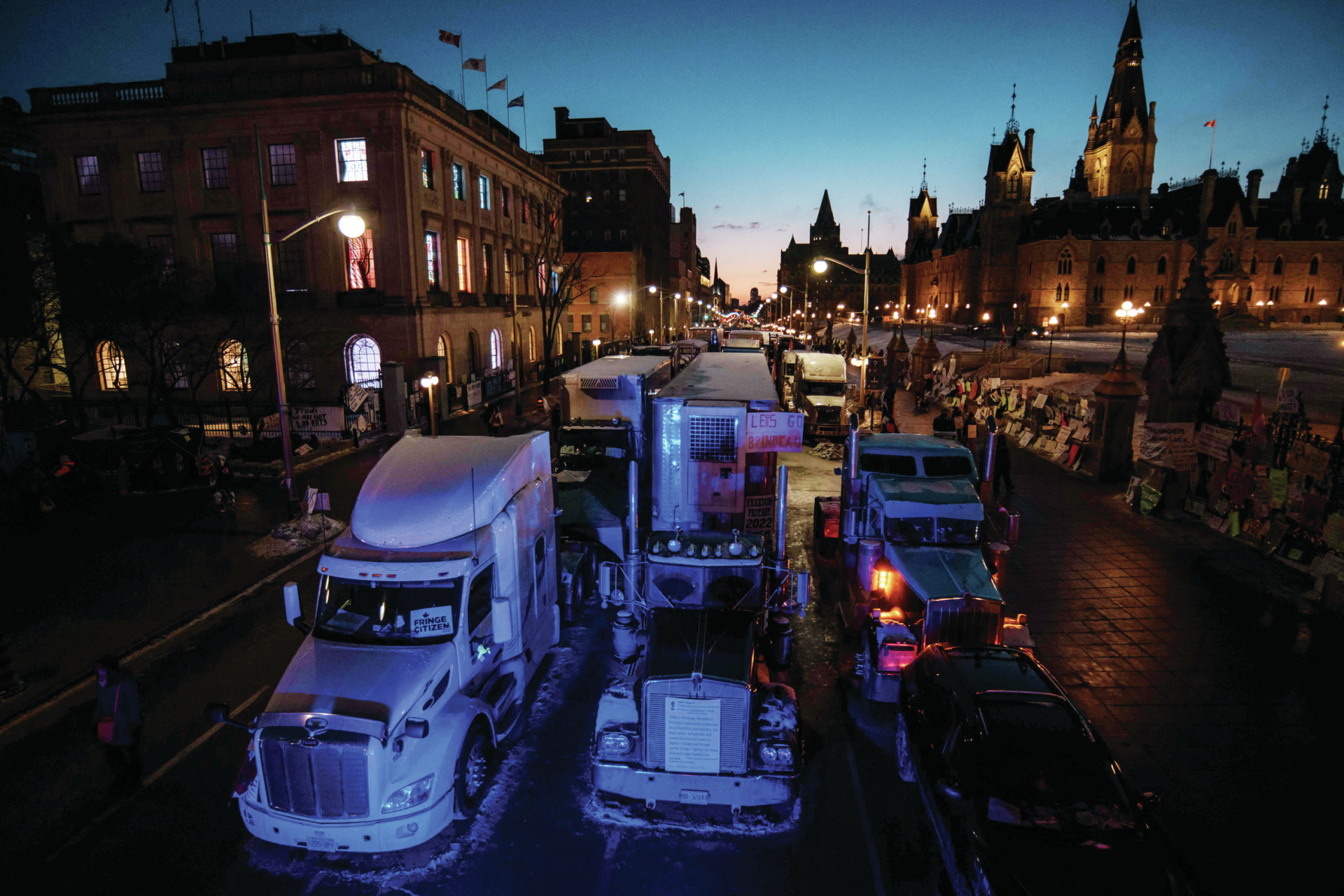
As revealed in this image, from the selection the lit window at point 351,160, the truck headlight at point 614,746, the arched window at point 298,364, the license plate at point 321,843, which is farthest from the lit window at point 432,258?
the license plate at point 321,843

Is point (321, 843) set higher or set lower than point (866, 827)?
higher

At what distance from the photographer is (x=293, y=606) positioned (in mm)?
7422

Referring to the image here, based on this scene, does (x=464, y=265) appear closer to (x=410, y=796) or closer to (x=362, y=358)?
(x=362, y=358)

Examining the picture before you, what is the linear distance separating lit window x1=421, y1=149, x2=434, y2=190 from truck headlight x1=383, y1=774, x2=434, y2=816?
34.5 metres

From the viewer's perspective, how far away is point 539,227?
54.2m

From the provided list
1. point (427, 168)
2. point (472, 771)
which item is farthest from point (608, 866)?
point (427, 168)

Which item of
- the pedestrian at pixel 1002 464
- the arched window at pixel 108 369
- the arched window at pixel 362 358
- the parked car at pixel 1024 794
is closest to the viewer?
the parked car at pixel 1024 794

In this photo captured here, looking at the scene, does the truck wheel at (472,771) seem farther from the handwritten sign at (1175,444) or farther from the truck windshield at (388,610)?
the handwritten sign at (1175,444)

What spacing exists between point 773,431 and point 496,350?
121 ft

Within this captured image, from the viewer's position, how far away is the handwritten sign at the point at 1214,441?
16.0 metres

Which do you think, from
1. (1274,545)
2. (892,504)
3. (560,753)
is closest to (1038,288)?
(1274,545)

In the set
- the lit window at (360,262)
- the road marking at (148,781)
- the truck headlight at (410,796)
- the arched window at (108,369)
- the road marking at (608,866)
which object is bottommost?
the road marking at (608,866)

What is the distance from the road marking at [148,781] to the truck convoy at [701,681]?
3.98 m

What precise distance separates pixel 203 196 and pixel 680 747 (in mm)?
40168
